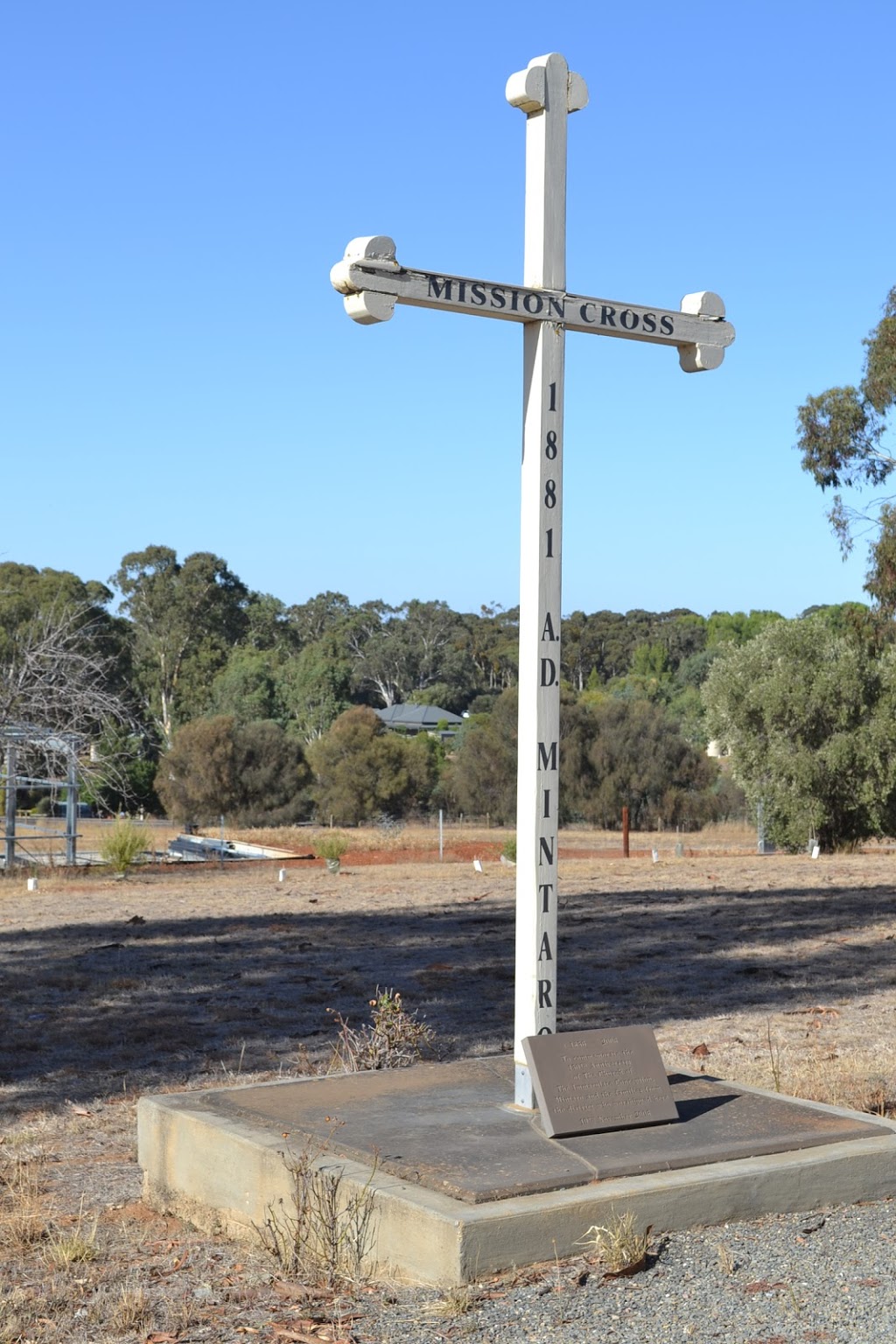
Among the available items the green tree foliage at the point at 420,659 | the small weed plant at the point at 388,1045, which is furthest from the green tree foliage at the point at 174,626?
the small weed plant at the point at 388,1045

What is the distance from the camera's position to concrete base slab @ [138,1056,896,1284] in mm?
4531

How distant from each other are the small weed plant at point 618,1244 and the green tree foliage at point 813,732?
95.7ft

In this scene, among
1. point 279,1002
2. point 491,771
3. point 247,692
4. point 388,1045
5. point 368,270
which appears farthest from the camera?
point 247,692

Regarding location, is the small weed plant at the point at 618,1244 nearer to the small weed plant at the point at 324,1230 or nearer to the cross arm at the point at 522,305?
the small weed plant at the point at 324,1230

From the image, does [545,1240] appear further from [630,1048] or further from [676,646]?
[676,646]

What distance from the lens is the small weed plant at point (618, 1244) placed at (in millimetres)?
4414

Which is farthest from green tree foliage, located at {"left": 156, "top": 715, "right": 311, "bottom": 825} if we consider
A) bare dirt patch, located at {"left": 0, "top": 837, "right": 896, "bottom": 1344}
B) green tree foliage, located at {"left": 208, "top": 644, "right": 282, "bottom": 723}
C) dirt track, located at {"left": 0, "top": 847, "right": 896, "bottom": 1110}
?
dirt track, located at {"left": 0, "top": 847, "right": 896, "bottom": 1110}

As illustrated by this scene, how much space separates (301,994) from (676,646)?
9173 cm

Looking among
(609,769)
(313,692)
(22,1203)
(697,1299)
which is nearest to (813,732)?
(609,769)

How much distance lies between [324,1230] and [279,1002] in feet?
22.8

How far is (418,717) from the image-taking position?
84438 millimetres

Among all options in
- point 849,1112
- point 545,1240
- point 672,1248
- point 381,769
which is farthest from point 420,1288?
point 381,769

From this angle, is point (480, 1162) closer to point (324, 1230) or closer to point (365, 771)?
point (324, 1230)

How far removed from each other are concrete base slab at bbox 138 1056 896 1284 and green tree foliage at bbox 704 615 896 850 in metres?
28.0
